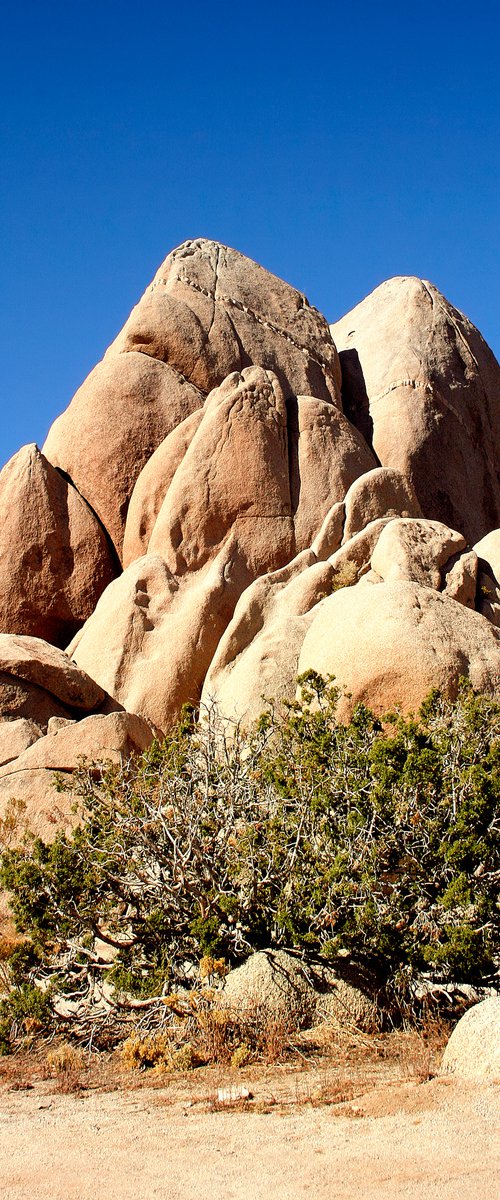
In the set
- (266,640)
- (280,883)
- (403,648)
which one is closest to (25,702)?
(266,640)

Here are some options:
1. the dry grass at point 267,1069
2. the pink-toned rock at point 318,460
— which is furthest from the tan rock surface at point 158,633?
the dry grass at point 267,1069

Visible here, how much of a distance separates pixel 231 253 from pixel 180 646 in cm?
975

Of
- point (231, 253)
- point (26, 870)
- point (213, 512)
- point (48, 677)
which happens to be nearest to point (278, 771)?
point (26, 870)

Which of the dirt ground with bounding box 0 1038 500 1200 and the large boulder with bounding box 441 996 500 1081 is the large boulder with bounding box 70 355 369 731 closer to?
the dirt ground with bounding box 0 1038 500 1200

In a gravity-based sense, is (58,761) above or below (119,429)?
below

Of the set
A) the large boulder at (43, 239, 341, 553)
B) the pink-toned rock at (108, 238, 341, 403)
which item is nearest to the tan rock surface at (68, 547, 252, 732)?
the large boulder at (43, 239, 341, 553)

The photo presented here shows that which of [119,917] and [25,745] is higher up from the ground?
[25,745]

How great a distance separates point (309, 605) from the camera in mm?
15031

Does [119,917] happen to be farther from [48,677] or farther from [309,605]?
[309,605]

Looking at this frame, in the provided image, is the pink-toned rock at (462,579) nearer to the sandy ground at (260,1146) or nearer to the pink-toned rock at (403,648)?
the pink-toned rock at (403,648)

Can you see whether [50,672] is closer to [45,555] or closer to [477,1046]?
[45,555]

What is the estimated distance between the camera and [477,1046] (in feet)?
20.1

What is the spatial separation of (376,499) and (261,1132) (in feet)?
40.4

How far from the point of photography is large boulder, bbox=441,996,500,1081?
6008 millimetres
